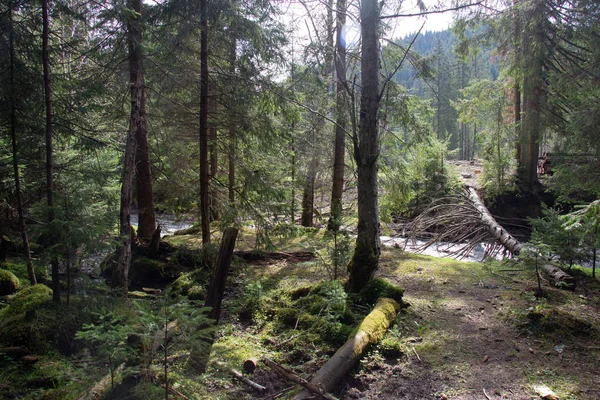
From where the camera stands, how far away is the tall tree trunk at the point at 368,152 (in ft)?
19.6

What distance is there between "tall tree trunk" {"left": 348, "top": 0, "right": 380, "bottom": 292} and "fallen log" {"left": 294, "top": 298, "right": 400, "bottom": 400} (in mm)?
836

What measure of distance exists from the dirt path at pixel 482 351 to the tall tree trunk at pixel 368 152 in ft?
3.60

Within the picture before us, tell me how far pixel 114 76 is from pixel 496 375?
8844mm

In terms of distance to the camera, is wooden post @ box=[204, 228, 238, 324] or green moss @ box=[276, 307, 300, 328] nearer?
wooden post @ box=[204, 228, 238, 324]

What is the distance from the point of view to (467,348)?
179 inches

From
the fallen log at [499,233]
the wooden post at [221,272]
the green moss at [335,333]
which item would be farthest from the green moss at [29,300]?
the fallen log at [499,233]

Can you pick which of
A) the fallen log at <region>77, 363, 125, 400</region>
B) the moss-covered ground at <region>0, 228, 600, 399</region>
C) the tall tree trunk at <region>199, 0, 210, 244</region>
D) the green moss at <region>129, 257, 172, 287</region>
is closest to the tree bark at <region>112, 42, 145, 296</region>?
the moss-covered ground at <region>0, 228, 600, 399</region>

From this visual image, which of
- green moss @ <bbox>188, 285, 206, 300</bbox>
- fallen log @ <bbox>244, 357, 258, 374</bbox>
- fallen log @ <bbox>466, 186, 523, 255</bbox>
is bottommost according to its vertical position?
fallen log @ <bbox>244, 357, 258, 374</bbox>

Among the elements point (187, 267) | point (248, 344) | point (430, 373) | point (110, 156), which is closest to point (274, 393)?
point (248, 344)

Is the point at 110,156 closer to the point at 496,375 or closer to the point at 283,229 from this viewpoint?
the point at 283,229

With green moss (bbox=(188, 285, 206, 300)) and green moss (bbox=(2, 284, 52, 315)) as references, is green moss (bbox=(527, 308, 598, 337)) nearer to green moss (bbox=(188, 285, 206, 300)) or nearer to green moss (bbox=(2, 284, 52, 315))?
green moss (bbox=(188, 285, 206, 300))

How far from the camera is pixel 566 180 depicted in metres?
7.82

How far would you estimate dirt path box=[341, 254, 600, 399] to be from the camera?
376cm

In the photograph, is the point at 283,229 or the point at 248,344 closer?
the point at 248,344
